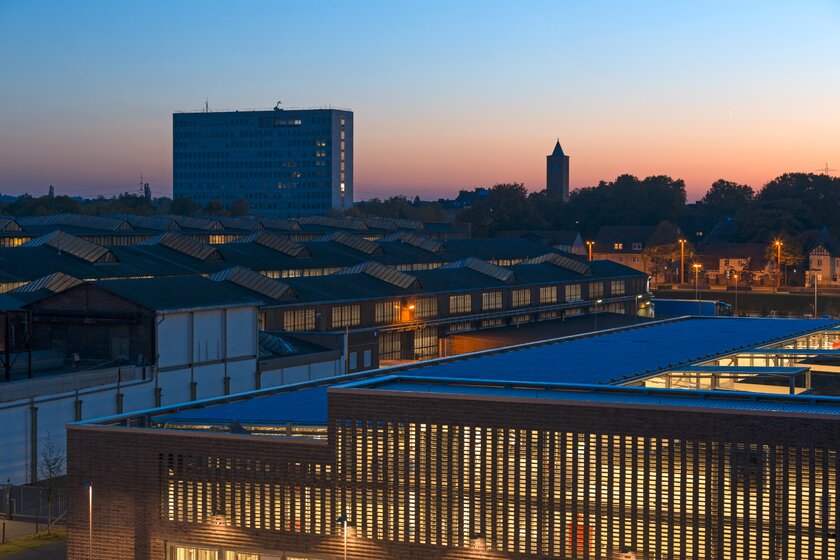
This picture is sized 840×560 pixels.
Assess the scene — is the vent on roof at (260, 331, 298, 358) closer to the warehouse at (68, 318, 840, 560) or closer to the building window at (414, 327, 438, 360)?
the building window at (414, 327, 438, 360)

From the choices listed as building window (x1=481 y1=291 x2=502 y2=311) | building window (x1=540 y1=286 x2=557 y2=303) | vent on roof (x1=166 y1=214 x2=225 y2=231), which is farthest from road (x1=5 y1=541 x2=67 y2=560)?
vent on roof (x1=166 y1=214 x2=225 y2=231)

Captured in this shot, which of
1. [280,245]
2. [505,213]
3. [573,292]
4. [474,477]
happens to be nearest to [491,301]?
[573,292]

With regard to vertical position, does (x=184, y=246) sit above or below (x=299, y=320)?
above

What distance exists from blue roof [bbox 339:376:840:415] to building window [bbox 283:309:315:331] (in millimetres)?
39778

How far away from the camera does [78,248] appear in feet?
252

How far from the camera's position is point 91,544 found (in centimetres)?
2869

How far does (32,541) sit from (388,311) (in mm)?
41730

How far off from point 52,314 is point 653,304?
65441 mm

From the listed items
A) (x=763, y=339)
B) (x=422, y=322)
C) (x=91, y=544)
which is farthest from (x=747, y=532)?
(x=422, y=322)

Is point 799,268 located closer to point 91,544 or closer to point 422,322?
point 422,322

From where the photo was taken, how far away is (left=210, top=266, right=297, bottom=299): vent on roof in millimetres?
69375

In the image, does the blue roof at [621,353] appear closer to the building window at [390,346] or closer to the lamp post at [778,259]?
the building window at [390,346]

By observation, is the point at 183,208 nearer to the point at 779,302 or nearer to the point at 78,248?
the point at 779,302

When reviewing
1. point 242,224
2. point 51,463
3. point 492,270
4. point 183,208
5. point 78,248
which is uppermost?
point 183,208
